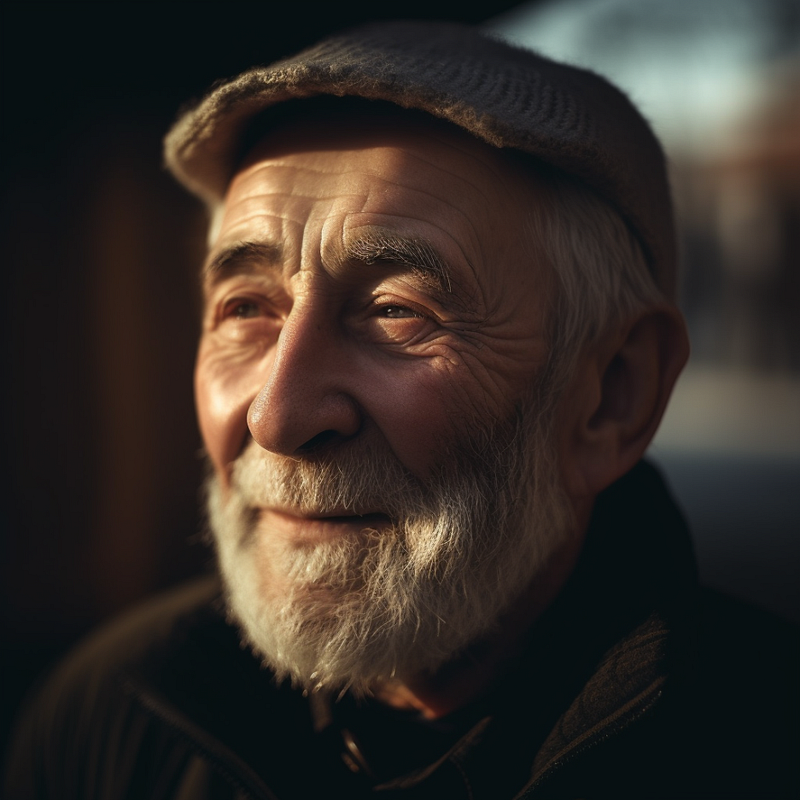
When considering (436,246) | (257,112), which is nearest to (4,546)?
(257,112)

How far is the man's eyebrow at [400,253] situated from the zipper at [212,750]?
1127mm

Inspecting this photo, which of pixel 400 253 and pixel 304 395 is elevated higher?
pixel 400 253

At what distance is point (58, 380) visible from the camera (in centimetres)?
374

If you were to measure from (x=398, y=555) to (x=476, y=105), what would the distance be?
3.08 feet

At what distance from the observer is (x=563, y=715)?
4.45 ft

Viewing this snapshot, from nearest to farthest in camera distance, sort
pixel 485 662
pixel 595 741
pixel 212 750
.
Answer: pixel 595 741
pixel 212 750
pixel 485 662

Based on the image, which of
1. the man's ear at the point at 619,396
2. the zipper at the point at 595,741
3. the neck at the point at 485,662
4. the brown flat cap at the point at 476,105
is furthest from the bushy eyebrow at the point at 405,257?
the zipper at the point at 595,741

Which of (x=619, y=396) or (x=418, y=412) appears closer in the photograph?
(x=418, y=412)

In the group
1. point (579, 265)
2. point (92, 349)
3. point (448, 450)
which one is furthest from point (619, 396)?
point (92, 349)

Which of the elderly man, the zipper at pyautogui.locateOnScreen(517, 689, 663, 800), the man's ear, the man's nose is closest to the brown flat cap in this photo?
the elderly man

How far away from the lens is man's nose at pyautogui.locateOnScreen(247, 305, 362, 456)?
1.37m

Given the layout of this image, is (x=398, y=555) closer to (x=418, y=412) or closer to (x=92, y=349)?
(x=418, y=412)

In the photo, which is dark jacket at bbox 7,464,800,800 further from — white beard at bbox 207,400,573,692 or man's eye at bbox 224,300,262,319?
man's eye at bbox 224,300,262,319

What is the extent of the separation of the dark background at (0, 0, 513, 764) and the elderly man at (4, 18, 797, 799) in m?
2.27
